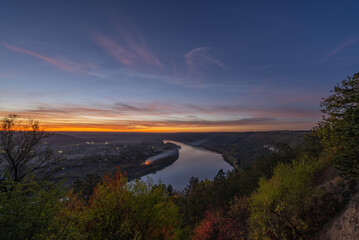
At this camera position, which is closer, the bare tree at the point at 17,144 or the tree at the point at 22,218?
the tree at the point at 22,218

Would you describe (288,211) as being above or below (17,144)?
below

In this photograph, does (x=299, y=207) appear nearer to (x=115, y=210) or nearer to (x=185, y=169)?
(x=115, y=210)

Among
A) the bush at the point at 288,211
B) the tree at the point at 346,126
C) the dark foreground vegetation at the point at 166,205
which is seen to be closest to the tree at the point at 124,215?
the dark foreground vegetation at the point at 166,205

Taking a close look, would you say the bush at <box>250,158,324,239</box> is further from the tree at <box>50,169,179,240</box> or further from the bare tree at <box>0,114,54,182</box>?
the bare tree at <box>0,114,54,182</box>

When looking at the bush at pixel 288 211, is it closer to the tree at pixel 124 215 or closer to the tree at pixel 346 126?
the tree at pixel 346 126

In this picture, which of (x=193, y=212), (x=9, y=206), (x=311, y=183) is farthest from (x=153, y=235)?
(x=193, y=212)

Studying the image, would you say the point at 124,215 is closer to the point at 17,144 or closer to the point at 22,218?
the point at 22,218

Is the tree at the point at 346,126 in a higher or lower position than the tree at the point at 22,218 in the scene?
higher

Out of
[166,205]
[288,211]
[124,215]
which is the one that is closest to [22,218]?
[124,215]

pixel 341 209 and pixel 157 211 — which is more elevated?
pixel 341 209

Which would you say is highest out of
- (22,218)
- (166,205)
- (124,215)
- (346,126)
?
(346,126)

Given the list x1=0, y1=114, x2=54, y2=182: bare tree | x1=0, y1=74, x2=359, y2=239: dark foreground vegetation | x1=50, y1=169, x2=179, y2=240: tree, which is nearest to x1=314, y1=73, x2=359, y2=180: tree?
x1=0, y1=74, x2=359, y2=239: dark foreground vegetation
